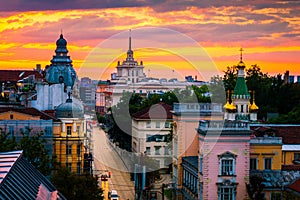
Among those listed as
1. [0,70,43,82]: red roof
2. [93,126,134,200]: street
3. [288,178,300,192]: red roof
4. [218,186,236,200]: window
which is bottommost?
[93,126,134,200]: street

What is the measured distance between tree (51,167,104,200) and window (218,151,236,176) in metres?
7.05

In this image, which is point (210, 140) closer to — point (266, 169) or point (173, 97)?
point (266, 169)

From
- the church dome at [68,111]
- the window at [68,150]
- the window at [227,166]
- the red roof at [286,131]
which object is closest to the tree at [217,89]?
the church dome at [68,111]

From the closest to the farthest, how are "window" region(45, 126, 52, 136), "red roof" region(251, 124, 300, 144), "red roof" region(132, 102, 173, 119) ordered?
"red roof" region(251, 124, 300, 144) < "window" region(45, 126, 52, 136) < "red roof" region(132, 102, 173, 119)

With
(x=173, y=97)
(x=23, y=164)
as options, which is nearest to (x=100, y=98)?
(x=173, y=97)

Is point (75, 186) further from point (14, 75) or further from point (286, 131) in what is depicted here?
point (14, 75)

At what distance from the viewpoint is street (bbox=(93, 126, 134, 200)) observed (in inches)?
1997

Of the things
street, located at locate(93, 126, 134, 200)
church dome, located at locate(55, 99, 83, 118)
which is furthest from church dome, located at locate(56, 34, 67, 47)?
church dome, located at locate(55, 99, 83, 118)

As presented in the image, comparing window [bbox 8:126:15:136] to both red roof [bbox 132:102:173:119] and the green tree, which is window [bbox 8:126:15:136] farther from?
red roof [bbox 132:102:173:119]

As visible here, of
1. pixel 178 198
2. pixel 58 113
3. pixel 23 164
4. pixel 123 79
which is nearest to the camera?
pixel 23 164

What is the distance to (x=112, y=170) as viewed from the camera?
206ft

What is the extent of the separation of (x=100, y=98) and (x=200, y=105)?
5157 inches

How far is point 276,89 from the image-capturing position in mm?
86312

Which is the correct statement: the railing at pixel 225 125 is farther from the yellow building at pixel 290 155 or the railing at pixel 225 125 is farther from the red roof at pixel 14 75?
the red roof at pixel 14 75
